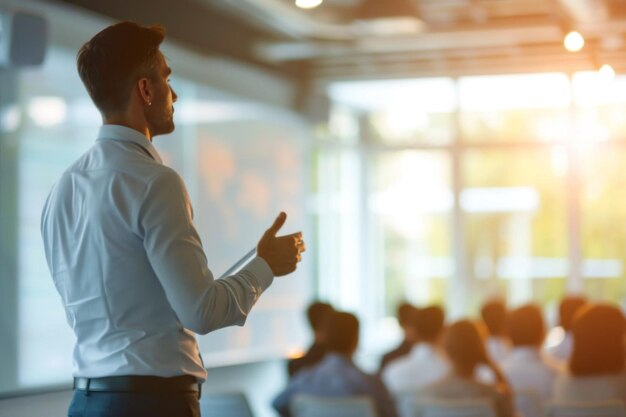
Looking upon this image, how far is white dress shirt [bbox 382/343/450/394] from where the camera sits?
6438 mm

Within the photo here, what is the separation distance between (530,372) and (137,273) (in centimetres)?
450

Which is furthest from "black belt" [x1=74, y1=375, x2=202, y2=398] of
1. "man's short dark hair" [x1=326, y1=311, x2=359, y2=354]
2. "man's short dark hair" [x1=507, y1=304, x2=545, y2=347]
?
"man's short dark hair" [x1=507, y1=304, x2=545, y2=347]

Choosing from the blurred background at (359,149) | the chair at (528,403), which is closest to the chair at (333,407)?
the chair at (528,403)

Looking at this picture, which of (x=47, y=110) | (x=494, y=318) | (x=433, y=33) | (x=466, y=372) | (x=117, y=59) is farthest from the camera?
(x=433, y=33)

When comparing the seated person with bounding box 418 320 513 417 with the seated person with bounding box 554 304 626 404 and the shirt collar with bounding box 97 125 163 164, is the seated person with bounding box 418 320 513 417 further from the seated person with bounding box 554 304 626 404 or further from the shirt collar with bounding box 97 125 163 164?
the shirt collar with bounding box 97 125 163 164

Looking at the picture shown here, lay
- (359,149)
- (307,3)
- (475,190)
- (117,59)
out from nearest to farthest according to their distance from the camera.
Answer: (117,59), (307,3), (475,190), (359,149)

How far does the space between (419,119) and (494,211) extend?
145cm

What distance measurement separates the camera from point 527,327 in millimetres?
6023

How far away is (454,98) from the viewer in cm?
1188

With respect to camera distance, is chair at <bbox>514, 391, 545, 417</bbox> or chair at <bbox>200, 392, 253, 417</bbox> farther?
chair at <bbox>514, 391, 545, 417</bbox>

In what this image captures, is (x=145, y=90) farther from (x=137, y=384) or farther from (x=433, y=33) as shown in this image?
(x=433, y=33)

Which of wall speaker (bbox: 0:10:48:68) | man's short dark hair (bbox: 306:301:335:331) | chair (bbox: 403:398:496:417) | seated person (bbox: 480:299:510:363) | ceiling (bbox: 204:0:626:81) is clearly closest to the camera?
chair (bbox: 403:398:496:417)

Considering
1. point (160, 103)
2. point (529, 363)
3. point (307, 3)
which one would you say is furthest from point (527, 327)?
point (160, 103)

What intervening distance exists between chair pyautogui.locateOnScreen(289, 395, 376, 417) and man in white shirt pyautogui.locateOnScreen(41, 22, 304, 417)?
3.10 m
